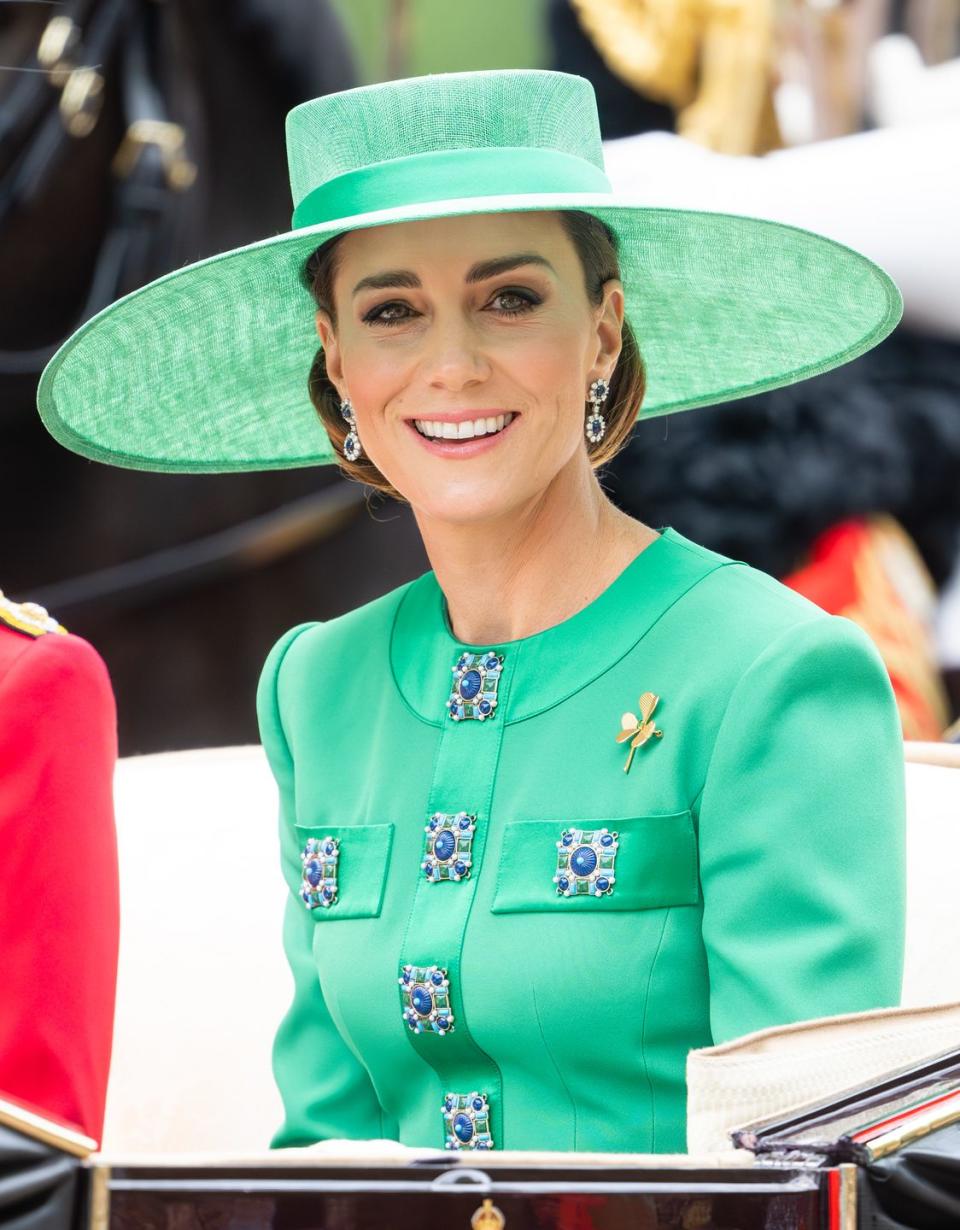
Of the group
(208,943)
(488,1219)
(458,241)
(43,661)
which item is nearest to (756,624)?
(458,241)

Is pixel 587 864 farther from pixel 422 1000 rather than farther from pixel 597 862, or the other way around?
pixel 422 1000

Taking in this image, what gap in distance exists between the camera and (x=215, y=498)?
323cm

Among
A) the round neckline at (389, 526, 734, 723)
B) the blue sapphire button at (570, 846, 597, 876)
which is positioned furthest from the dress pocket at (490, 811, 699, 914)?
the round neckline at (389, 526, 734, 723)

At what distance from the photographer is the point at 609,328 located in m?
1.62

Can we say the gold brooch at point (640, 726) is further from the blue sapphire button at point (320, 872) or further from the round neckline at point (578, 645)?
the blue sapphire button at point (320, 872)

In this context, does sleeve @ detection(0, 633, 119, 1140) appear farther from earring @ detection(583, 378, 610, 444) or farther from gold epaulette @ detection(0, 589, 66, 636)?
earring @ detection(583, 378, 610, 444)

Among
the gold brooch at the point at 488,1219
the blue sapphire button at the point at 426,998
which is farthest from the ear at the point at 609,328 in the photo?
the gold brooch at the point at 488,1219

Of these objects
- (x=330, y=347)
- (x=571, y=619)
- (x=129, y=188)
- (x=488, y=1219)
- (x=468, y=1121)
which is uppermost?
(x=129, y=188)

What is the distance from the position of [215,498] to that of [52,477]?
29 cm

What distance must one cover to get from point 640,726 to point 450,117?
1.48 ft

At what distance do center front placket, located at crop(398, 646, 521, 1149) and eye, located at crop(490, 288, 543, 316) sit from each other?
265 mm

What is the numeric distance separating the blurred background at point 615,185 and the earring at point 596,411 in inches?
57.4

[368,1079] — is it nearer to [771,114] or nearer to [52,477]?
[52,477]

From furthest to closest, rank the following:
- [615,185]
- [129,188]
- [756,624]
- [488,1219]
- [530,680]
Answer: [615,185]
[129,188]
[530,680]
[756,624]
[488,1219]
